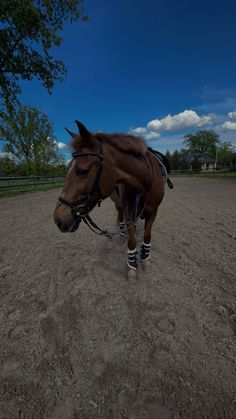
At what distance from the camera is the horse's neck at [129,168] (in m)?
1.92

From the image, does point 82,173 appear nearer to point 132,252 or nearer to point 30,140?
point 132,252

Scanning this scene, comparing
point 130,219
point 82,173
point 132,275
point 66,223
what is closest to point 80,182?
point 82,173

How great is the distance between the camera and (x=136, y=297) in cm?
224

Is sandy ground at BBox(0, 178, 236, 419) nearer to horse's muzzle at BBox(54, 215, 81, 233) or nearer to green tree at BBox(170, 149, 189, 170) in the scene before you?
horse's muzzle at BBox(54, 215, 81, 233)

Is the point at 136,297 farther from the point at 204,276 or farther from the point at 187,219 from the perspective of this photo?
the point at 187,219

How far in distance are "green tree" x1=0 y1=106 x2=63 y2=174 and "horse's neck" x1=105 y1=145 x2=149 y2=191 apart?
111ft

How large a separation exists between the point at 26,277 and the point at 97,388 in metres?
1.91

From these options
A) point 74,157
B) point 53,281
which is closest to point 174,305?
→ point 53,281

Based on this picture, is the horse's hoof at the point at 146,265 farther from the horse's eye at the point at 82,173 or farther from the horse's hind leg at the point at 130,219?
the horse's eye at the point at 82,173

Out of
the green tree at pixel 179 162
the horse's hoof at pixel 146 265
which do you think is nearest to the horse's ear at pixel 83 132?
the horse's hoof at pixel 146 265

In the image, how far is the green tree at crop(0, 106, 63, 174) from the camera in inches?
1217

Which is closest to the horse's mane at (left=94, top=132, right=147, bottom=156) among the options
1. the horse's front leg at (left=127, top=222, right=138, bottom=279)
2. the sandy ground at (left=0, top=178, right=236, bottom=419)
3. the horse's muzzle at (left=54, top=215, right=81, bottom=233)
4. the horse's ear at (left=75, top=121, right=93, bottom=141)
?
the horse's ear at (left=75, top=121, right=93, bottom=141)

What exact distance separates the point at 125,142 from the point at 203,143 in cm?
8217

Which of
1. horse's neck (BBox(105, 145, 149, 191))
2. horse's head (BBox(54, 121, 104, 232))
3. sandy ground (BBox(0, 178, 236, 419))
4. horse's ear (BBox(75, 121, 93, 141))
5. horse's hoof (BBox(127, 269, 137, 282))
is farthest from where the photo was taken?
horse's hoof (BBox(127, 269, 137, 282))
